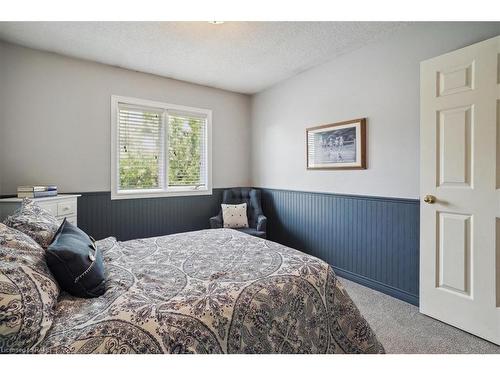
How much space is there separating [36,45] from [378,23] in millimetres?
3318

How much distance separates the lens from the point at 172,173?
3756 millimetres

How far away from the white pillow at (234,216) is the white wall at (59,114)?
4.95 feet

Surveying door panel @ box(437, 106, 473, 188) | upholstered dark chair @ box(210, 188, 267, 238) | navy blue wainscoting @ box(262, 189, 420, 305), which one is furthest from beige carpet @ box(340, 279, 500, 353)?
upholstered dark chair @ box(210, 188, 267, 238)

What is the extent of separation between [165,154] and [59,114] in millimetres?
1235

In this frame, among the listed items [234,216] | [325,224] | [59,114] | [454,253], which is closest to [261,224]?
[234,216]

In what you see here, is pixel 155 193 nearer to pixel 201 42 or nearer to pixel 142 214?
pixel 142 214

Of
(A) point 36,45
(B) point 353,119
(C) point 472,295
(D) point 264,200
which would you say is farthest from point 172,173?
(C) point 472,295

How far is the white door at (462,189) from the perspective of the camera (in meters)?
1.83

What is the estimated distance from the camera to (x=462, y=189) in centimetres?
197

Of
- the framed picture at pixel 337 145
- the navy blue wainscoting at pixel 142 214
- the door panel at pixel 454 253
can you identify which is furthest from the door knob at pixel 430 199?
the navy blue wainscoting at pixel 142 214

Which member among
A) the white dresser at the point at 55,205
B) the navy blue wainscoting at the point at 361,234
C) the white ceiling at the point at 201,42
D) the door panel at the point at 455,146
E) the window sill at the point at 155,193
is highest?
the white ceiling at the point at 201,42

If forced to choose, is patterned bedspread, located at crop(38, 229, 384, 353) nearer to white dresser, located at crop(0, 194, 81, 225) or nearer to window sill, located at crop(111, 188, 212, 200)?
white dresser, located at crop(0, 194, 81, 225)

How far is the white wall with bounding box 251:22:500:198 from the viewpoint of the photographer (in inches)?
92.6

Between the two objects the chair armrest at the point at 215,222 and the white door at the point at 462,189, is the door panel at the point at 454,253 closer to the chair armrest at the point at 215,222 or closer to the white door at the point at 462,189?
the white door at the point at 462,189
